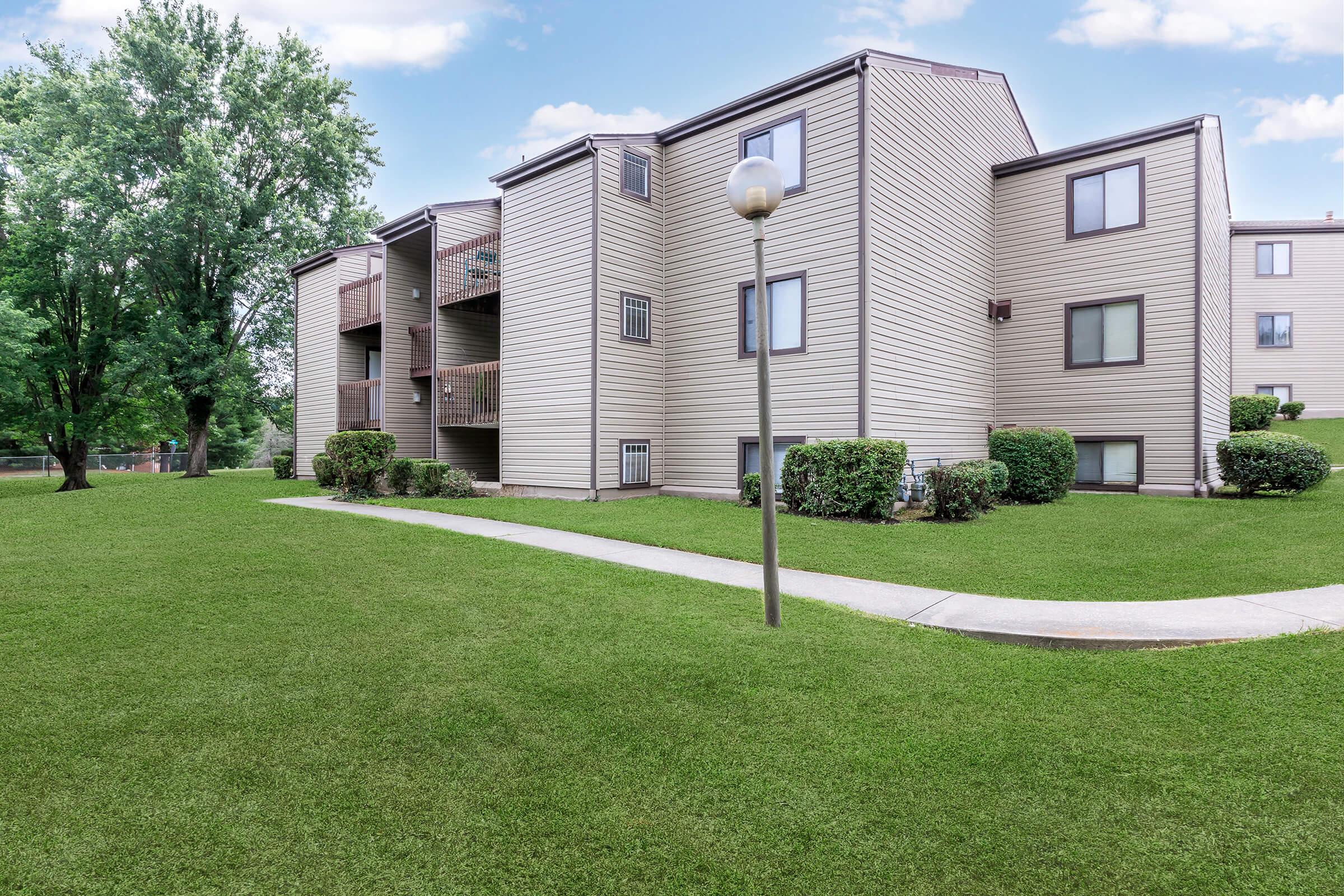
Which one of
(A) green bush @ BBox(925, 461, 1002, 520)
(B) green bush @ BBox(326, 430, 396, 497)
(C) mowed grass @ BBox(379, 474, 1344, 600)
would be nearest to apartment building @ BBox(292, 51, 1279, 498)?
(A) green bush @ BBox(925, 461, 1002, 520)

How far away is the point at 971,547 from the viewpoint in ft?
26.7

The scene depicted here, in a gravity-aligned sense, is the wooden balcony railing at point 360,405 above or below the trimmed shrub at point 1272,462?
above

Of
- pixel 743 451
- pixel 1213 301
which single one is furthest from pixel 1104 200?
pixel 743 451

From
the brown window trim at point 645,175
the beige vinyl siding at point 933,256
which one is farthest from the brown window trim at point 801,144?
the brown window trim at point 645,175

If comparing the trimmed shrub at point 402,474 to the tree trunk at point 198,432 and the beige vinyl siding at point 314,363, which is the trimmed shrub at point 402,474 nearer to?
the beige vinyl siding at point 314,363

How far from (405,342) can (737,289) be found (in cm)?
1040

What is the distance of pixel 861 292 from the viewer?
37.1ft

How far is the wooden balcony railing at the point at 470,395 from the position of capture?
51.0ft

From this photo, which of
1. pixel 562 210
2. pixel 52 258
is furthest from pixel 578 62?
pixel 52 258

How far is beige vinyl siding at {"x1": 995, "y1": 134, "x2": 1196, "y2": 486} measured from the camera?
13.3 meters

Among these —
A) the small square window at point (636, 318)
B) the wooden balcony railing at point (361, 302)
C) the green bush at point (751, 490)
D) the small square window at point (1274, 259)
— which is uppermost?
the small square window at point (1274, 259)

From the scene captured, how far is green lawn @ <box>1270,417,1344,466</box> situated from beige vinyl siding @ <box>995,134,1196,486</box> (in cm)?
982

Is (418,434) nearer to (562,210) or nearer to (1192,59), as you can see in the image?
(562,210)

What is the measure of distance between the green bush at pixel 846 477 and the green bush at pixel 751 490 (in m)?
0.64
